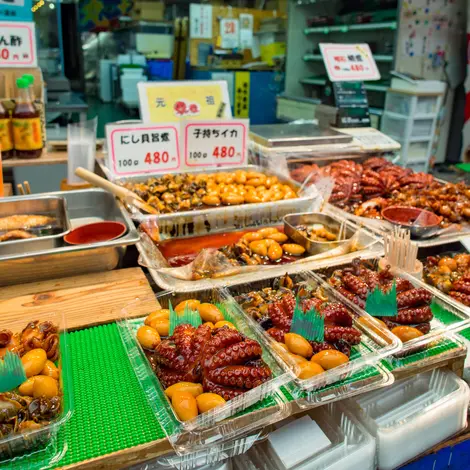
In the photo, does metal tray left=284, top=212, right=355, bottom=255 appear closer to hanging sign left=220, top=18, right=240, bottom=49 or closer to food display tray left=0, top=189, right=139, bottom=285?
food display tray left=0, top=189, right=139, bottom=285

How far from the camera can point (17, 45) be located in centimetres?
329

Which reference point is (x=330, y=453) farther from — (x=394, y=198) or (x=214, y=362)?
(x=394, y=198)

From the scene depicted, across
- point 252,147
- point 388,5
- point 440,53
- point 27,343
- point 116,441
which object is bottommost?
point 116,441

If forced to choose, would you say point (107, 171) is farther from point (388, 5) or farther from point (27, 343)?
point (388, 5)

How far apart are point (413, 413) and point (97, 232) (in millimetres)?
1328

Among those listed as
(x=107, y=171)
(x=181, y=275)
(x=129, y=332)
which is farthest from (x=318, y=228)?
(x=107, y=171)

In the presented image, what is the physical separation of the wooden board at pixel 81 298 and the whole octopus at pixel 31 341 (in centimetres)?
20

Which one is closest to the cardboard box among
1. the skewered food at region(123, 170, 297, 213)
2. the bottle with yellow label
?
the bottle with yellow label

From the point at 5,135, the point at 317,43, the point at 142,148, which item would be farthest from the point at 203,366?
the point at 317,43

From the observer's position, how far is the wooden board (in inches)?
59.1

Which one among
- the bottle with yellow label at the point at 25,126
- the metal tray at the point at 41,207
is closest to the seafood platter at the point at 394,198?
the metal tray at the point at 41,207

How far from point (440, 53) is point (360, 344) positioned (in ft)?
21.7

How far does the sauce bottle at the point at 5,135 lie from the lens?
2.89 meters

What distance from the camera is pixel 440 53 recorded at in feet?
22.1
